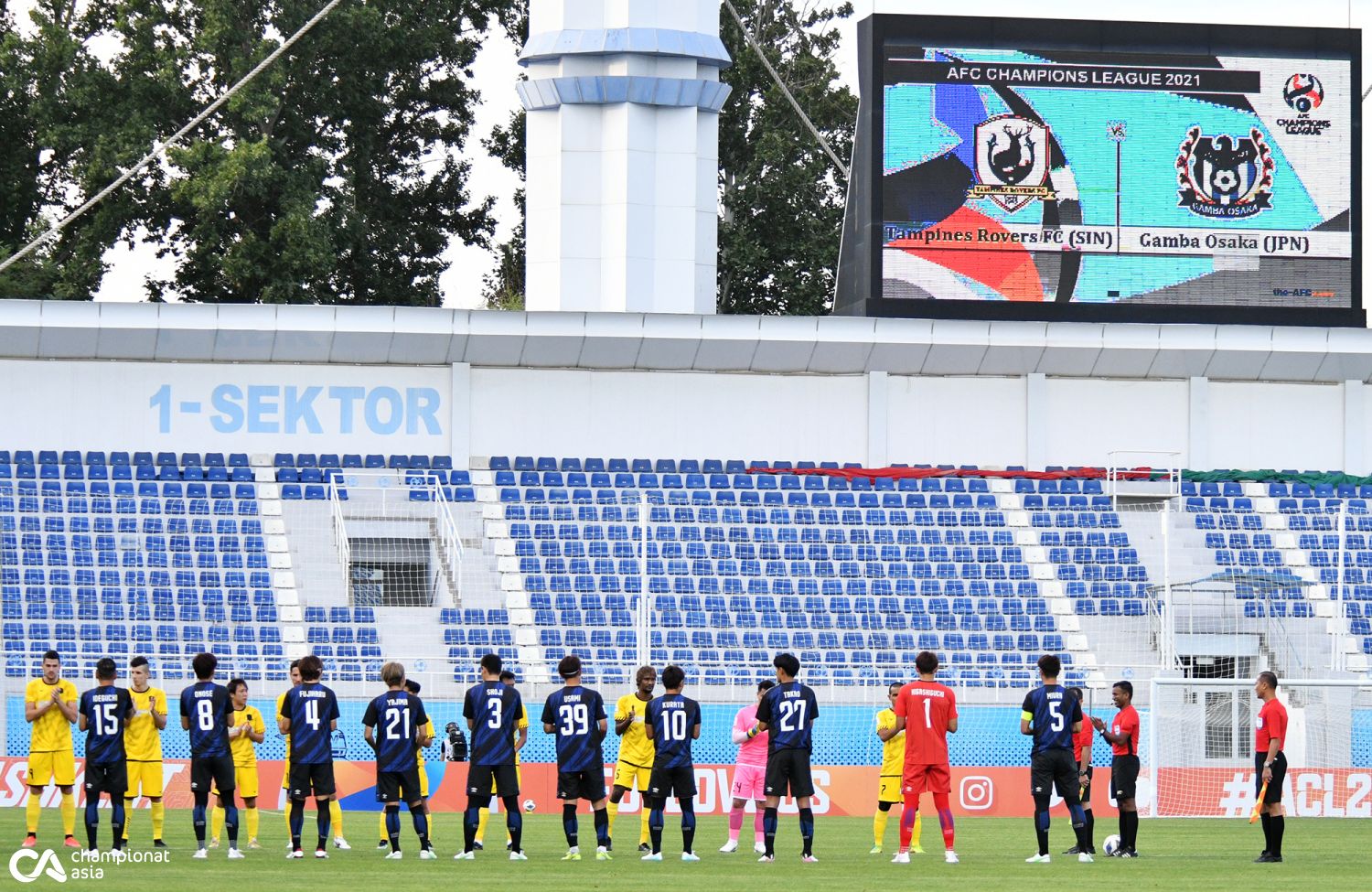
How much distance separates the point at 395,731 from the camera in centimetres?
1934

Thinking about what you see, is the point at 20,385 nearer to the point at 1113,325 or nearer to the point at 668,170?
the point at 668,170

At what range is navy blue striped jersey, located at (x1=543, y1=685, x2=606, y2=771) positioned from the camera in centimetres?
1939

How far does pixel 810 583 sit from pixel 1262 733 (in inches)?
614

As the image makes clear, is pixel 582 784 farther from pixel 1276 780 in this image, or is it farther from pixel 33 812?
pixel 1276 780

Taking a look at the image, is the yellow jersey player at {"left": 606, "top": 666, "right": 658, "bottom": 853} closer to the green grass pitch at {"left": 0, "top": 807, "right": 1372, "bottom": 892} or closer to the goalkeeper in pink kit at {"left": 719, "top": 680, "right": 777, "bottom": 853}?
the green grass pitch at {"left": 0, "top": 807, "right": 1372, "bottom": 892}

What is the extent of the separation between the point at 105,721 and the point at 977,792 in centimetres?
1331

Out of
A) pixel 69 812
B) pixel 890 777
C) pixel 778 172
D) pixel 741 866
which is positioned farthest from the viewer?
pixel 778 172

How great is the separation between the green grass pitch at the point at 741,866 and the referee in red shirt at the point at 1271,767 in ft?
0.99

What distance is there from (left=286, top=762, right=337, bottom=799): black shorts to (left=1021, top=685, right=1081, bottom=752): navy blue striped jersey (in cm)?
619

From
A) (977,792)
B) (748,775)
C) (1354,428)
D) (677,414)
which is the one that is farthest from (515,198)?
(748,775)

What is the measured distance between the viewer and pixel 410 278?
178ft

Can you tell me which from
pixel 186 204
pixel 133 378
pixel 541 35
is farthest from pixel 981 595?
pixel 186 204

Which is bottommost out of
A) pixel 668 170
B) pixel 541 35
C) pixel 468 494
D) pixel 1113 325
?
pixel 468 494

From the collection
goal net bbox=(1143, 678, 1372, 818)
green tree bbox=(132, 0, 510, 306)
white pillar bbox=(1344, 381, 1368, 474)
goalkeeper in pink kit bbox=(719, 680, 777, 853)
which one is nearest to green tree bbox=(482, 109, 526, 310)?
green tree bbox=(132, 0, 510, 306)
